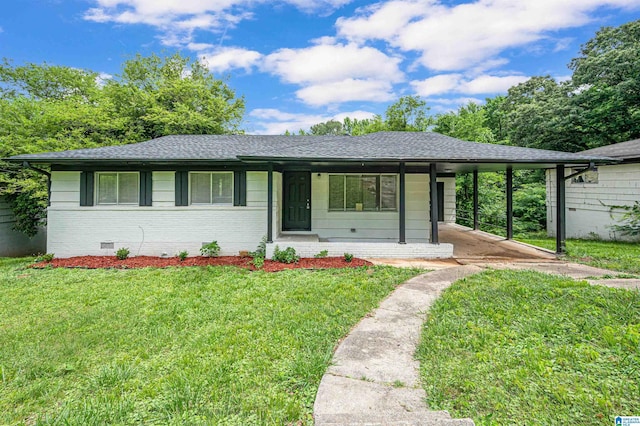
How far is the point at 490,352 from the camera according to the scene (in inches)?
114

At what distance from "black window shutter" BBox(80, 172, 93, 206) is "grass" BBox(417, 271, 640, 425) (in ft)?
30.2

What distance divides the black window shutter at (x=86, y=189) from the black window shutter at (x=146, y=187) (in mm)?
1379

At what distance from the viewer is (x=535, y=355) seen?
2.76 meters

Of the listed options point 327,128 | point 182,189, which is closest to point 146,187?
point 182,189

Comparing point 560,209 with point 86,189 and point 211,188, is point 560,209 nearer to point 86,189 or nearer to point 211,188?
point 211,188

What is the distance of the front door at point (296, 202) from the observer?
31.9 feet

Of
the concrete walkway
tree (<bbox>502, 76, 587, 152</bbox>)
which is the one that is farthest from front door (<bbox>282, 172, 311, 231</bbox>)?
tree (<bbox>502, 76, 587, 152</bbox>)

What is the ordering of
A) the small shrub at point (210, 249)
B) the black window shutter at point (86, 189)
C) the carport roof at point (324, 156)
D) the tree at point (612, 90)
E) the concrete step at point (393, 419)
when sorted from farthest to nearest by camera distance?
the tree at point (612, 90)
the black window shutter at point (86, 189)
the small shrub at point (210, 249)
the carport roof at point (324, 156)
the concrete step at point (393, 419)

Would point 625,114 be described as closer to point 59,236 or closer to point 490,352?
point 490,352

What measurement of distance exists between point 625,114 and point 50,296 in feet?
77.9

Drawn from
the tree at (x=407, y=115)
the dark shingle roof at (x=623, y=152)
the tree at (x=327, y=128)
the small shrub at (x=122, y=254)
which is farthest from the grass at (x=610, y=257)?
the tree at (x=327, y=128)

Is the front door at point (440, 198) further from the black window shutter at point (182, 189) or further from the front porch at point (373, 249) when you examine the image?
the black window shutter at point (182, 189)

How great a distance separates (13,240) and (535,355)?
16190mm

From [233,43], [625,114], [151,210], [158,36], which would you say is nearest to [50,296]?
[151,210]
